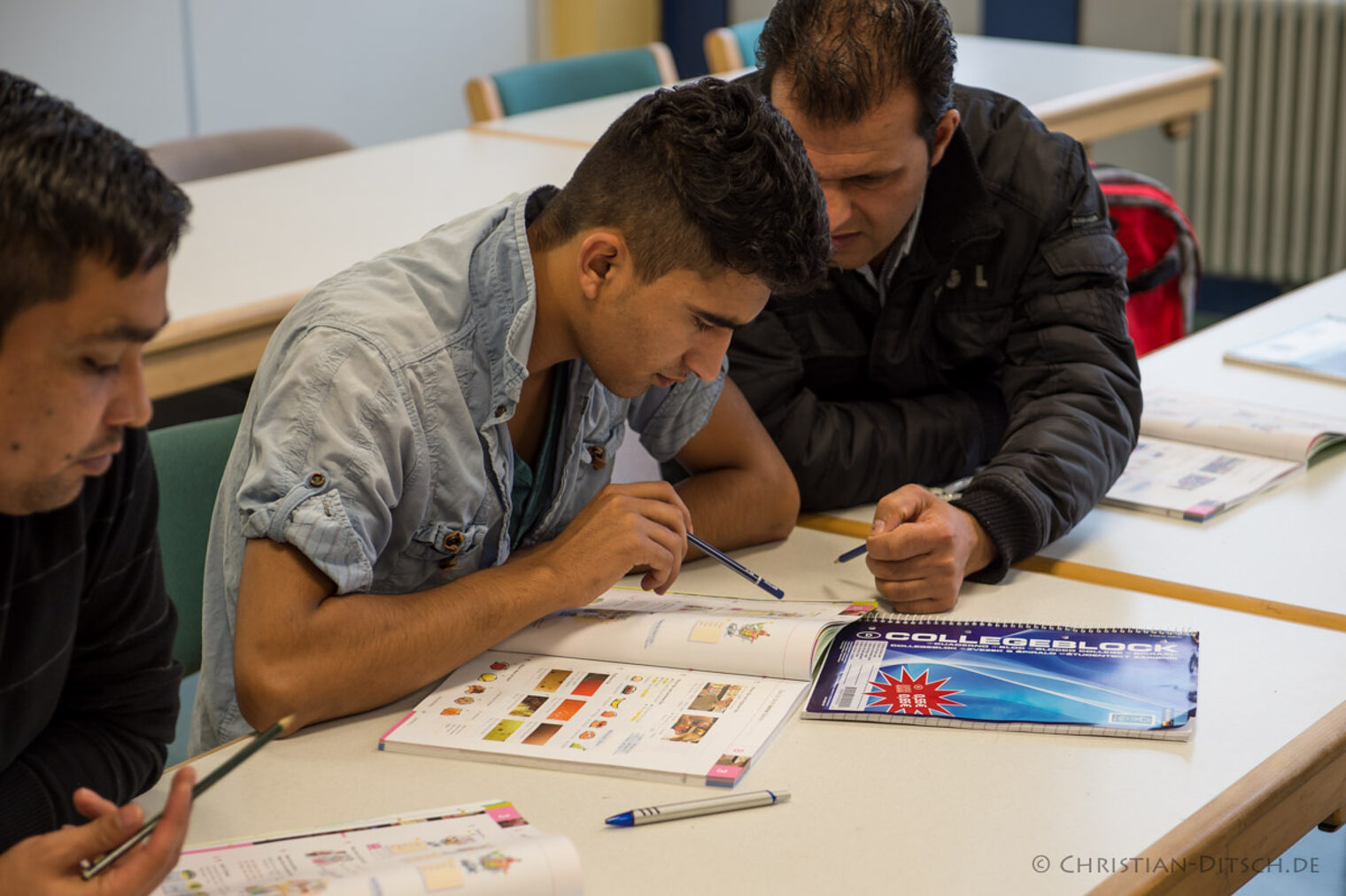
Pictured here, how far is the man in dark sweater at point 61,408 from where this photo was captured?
827 mm

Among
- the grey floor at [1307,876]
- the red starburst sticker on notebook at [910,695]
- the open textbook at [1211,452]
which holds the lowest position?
the grey floor at [1307,876]

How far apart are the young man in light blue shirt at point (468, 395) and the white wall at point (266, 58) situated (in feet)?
10.5

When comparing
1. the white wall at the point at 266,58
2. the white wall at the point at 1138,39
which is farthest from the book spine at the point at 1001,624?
the white wall at the point at 1138,39

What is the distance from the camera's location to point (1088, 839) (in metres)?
1.06

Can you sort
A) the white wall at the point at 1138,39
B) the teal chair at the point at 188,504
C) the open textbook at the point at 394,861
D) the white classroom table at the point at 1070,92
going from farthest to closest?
the white wall at the point at 1138,39, the white classroom table at the point at 1070,92, the teal chair at the point at 188,504, the open textbook at the point at 394,861

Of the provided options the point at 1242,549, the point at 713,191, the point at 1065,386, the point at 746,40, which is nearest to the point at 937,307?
the point at 1065,386

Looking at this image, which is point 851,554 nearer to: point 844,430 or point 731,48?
point 844,430

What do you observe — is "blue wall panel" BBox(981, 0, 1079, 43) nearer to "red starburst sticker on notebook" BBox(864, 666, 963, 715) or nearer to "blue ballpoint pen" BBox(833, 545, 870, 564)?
"blue ballpoint pen" BBox(833, 545, 870, 564)

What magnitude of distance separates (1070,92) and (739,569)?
7.71 feet

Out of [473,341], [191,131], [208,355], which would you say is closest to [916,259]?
[473,341]

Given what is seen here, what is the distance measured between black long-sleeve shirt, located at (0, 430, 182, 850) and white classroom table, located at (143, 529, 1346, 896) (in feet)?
0.20

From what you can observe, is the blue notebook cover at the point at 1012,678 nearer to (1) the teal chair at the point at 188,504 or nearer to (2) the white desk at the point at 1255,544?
(2) the white desk at the point at 1255,544

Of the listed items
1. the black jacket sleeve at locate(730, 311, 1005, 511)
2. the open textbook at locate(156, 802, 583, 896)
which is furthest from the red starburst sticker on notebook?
→ the black jacket sleeve at locate(730, 311, 1005, 511)

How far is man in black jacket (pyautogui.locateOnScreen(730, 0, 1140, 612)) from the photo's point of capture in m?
1.63
